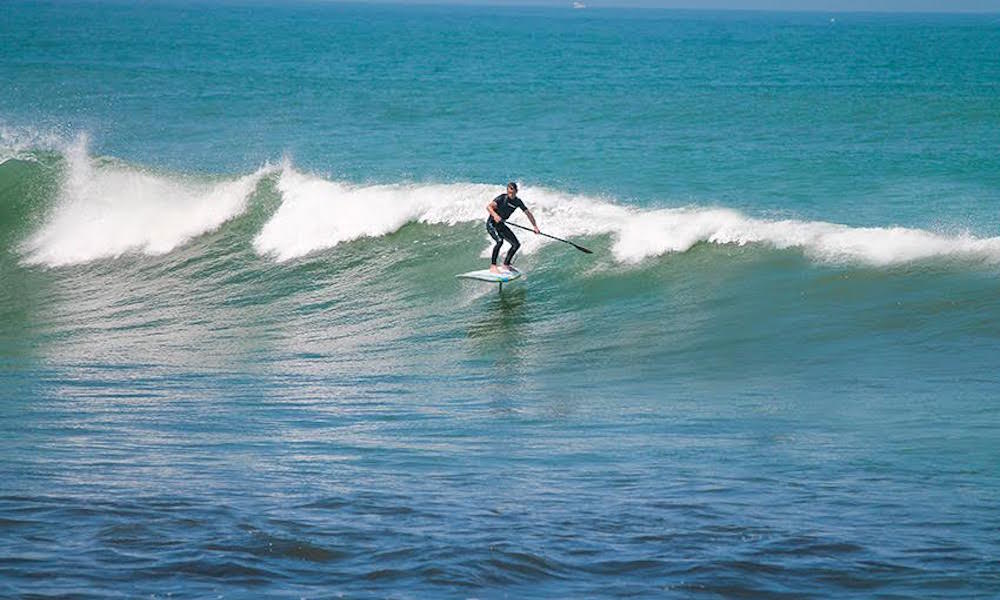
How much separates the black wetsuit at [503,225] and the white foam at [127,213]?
6.50 metres

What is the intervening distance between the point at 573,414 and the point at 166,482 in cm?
393

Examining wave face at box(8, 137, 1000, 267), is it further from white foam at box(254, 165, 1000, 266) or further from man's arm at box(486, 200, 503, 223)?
man's arm at box(486, 200, 503, 223)

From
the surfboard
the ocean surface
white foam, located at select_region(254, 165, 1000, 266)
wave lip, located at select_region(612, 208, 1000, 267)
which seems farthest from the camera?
white foam, located at select_region(254, 165, 1000, 266)

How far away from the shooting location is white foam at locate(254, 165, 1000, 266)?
17250mm

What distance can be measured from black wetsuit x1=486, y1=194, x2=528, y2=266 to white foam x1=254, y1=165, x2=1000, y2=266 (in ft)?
6.22

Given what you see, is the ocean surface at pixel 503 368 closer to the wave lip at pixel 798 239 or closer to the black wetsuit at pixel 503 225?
the wave lip at pixel 798 239

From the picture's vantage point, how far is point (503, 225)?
55.6 ft

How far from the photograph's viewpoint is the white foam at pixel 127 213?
21094 millimetres

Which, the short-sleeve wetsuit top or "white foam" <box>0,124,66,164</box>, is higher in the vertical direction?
"white foam" <box>0,124,66,164</box>

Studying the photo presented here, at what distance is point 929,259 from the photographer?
16734 millimetres

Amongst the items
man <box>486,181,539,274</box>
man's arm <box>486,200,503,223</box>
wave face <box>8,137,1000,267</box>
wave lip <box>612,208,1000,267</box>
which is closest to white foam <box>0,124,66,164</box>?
wave face <box>8,137,1000,267</box>

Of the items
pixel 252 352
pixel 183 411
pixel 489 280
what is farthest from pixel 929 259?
pixel 183 411

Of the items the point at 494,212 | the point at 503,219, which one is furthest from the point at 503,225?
the point at 494,212

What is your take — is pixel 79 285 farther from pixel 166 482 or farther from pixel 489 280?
pixel 166 482
